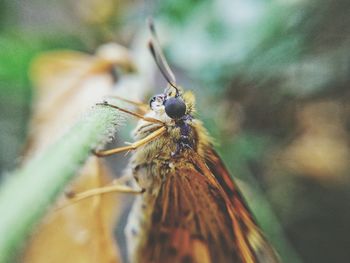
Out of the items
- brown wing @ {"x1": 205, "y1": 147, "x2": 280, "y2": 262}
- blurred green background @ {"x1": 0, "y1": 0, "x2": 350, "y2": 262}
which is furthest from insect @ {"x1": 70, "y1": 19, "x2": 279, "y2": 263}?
blurred green background @ {"x1": 0, "y1": 0, "x2": 350, "y2": 262}

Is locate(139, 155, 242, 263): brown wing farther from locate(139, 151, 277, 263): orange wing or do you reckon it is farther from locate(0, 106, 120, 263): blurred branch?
locate(0, 106, 120, 263): blurred branch

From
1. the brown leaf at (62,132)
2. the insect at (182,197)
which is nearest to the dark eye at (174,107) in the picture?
the insect at (182,197)

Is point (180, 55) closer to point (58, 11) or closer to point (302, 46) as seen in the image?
point (302, 46)

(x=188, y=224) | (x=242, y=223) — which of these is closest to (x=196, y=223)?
(x=188, y=224)

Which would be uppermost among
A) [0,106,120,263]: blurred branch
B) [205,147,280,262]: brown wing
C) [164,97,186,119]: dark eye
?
[164,97,186,119]: dark eye

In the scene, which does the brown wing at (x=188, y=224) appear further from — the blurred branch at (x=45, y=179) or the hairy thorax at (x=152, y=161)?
the blurred branch at (x=45, y=179)
